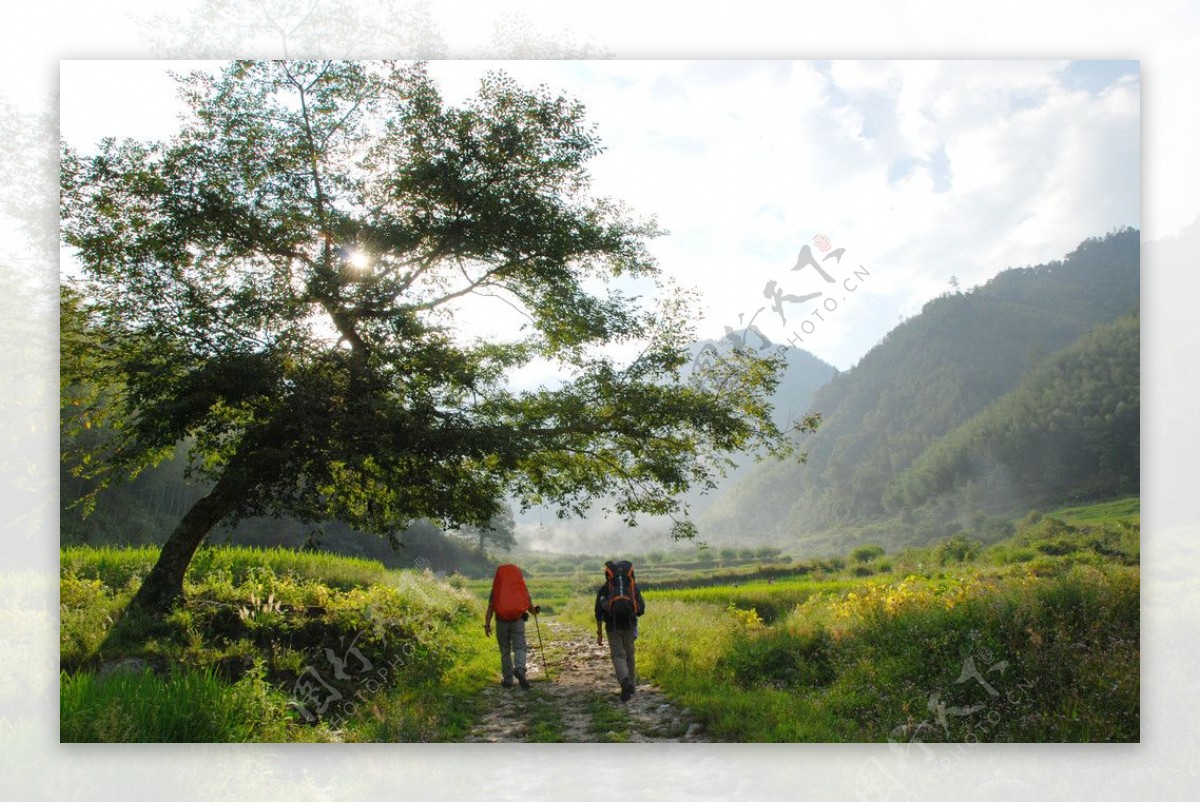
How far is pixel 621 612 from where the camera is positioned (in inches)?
302

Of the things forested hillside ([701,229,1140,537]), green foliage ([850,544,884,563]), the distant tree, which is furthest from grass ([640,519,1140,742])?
the distant tree

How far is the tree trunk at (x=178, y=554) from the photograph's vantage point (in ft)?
26.7

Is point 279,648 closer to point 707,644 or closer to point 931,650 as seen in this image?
point 707,644

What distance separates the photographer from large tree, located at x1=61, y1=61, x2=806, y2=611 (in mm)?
7816

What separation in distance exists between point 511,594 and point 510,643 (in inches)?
20.9

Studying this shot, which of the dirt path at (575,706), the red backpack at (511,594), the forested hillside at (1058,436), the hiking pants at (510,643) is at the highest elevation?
the forested hillside at (1058,436)

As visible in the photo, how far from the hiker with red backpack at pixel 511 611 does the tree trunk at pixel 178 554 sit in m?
2.70

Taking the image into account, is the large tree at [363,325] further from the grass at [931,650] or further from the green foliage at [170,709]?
the grass at [931,650]

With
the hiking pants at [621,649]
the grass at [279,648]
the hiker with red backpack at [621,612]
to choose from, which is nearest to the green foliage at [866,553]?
the hiker with red backpack at [621,612]

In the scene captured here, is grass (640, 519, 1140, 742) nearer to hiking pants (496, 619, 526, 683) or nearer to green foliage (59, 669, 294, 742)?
hiking pants (496, 619, 526, 683)

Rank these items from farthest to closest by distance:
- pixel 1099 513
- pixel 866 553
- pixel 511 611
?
pixel 511 611 < pixel 866 553 < pixel 1099 513

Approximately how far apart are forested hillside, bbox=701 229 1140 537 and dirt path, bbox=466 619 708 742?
1759mm

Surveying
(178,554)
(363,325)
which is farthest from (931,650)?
(178,554)

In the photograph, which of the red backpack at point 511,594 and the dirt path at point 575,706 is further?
the red backpack at point 511,594
